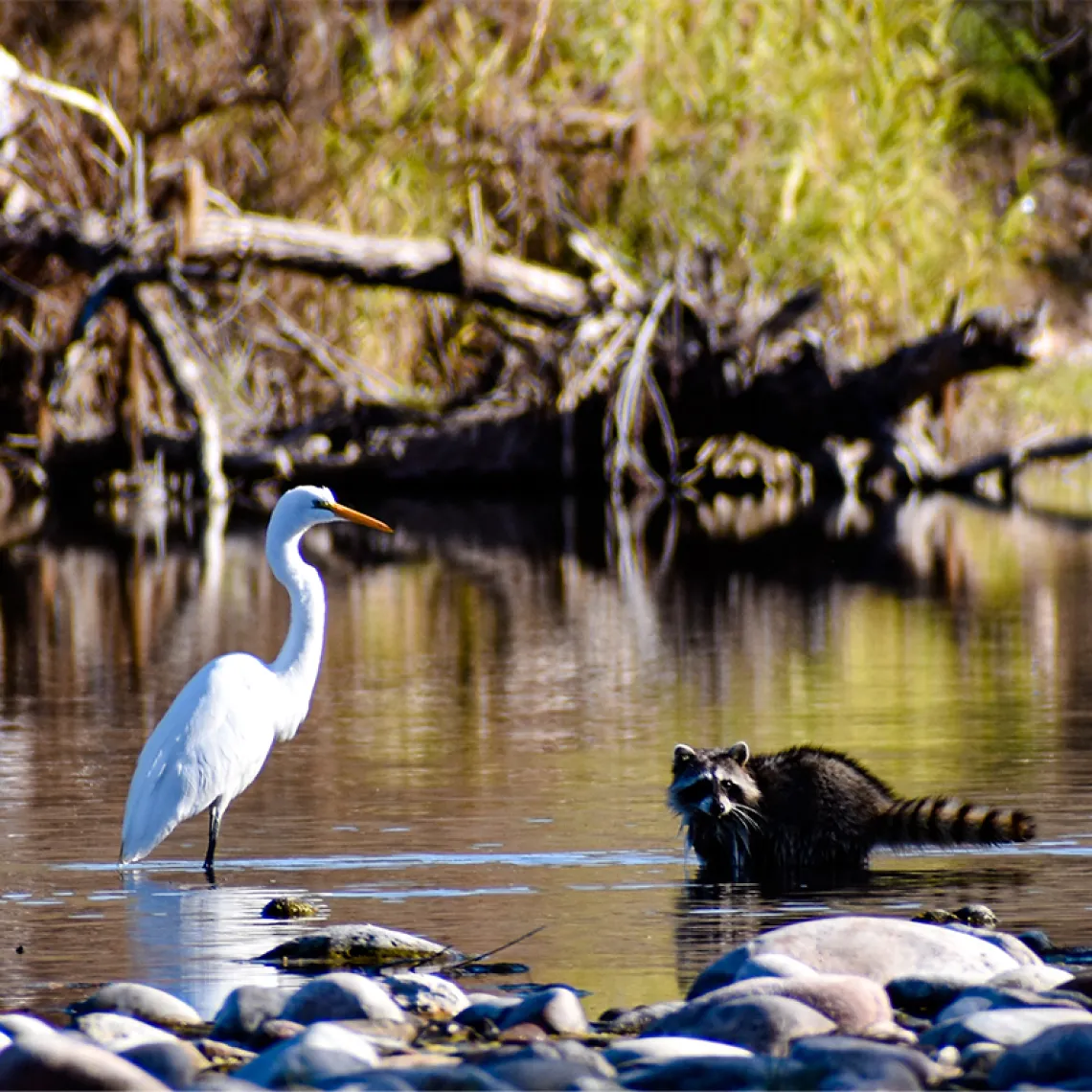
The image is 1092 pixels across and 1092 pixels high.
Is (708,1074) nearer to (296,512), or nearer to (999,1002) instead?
(999,1002)

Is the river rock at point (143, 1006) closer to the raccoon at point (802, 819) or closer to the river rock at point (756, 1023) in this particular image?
the river rock at point (756, 1023)

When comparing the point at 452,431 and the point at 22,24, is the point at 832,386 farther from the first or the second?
the point at 22,24

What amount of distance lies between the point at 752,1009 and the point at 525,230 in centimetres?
2558

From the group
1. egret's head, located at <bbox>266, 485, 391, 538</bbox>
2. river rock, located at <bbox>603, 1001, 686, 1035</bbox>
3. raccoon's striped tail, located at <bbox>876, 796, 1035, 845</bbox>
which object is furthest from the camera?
egret's head, located at <bbox>266, 485, 391, 538</bbox>

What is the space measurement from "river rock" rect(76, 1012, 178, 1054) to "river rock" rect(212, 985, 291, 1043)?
5.6 inches

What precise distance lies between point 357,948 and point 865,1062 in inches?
75.9

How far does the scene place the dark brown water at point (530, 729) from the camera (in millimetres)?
6605

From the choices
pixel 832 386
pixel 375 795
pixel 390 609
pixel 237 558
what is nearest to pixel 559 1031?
pixel 375 795

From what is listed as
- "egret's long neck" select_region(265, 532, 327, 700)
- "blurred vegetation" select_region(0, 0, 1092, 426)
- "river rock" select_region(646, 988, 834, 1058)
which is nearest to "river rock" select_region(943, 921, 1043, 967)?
"river rock" select_region(646, 988, 834, 1058)

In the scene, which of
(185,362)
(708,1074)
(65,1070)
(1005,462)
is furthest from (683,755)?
(1005,462)

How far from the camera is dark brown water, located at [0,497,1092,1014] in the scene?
661 centimetres

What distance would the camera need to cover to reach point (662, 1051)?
4.67m

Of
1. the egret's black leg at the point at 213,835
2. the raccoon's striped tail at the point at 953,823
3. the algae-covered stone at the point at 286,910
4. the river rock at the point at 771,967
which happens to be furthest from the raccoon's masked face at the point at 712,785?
the river rock at the point at 771,967

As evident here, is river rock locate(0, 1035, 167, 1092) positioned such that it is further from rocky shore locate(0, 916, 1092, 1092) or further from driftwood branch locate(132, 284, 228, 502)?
driftwood branch locate(132, 284, 228, 502)
